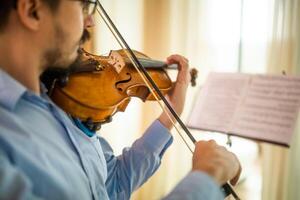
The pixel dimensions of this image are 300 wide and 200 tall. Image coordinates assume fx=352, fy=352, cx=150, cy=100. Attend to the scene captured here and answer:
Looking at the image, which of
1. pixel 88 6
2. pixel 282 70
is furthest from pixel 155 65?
pixel 282 70

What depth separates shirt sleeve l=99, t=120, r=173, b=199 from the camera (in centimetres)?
107

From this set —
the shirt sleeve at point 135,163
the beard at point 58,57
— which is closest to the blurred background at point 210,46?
the shirt sleeve at point 135,163

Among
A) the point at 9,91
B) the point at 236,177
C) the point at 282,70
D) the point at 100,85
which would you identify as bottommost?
the point at 282,70

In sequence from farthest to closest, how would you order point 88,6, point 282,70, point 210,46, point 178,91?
point 210,46, point 282,70, point 178,91, point 88,6

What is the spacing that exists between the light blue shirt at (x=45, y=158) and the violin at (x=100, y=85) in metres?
0.16

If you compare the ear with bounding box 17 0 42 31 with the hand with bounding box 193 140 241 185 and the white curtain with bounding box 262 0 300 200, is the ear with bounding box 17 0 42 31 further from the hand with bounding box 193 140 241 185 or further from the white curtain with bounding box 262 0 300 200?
the white curtain with bounding box 262 0 300 200

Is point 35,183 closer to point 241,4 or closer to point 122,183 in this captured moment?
point 122,183

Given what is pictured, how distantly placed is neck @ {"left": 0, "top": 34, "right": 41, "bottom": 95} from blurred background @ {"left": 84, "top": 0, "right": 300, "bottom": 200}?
1232 millimetres

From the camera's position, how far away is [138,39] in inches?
87.2

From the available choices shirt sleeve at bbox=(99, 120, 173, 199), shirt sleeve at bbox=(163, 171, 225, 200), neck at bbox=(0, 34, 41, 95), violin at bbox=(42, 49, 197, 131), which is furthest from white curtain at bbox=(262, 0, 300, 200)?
neck at bbox=(0, 34, 41, 95)

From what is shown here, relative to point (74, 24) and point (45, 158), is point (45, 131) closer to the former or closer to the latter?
point (45, 158)

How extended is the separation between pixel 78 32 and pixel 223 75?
852 millimetres

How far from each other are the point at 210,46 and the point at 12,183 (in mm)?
1973

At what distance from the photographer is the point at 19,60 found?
0.68m
